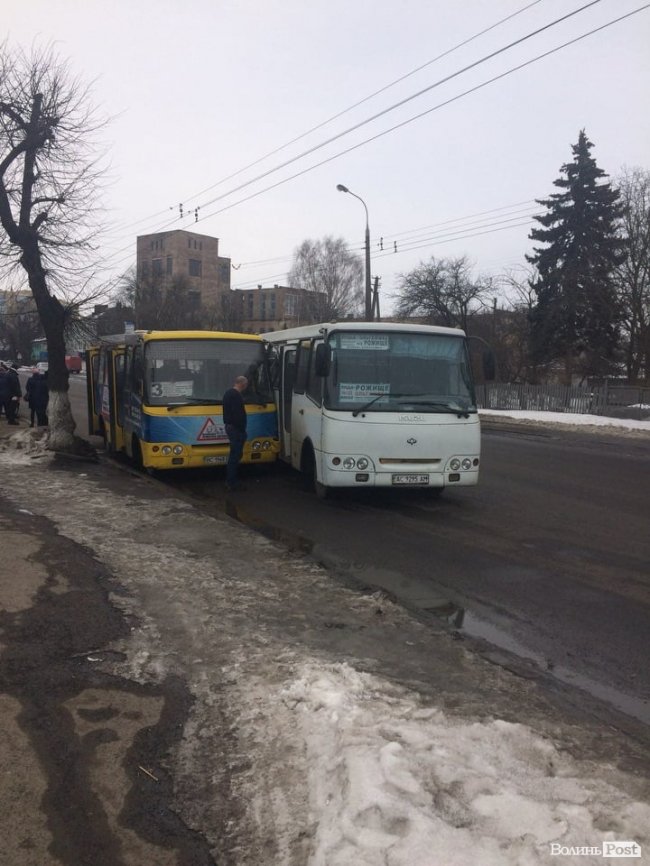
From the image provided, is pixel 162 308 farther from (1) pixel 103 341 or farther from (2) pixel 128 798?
(2) pixel 128 798

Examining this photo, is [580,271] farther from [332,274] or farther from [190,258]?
[190,258]

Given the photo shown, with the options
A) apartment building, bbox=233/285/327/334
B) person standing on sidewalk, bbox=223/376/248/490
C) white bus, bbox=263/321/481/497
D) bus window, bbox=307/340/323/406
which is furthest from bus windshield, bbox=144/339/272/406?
apartment building, bbox=233/285/327/334

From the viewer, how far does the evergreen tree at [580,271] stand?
39281 millimetres

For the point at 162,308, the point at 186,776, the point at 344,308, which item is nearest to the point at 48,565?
the point at 186,776

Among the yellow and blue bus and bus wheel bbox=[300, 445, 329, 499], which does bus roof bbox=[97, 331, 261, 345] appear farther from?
bus wheel bbox=[300, 445, 329, 499]

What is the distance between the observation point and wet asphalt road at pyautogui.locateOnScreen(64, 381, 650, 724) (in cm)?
534

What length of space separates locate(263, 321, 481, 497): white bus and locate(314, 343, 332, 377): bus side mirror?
13mm

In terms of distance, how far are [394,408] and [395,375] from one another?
50 cm

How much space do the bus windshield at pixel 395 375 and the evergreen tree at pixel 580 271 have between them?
31912mm

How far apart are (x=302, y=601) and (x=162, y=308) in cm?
5532

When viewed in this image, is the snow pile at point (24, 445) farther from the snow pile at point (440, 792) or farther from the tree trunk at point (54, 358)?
the snow pile at point (440, 792)

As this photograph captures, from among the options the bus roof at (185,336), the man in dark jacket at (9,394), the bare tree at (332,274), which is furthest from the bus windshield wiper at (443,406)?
the bare tree at (332,274)

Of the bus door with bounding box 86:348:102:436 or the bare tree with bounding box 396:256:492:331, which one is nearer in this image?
the bus door with bounding box 86:348:102:436

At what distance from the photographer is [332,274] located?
7112cm
